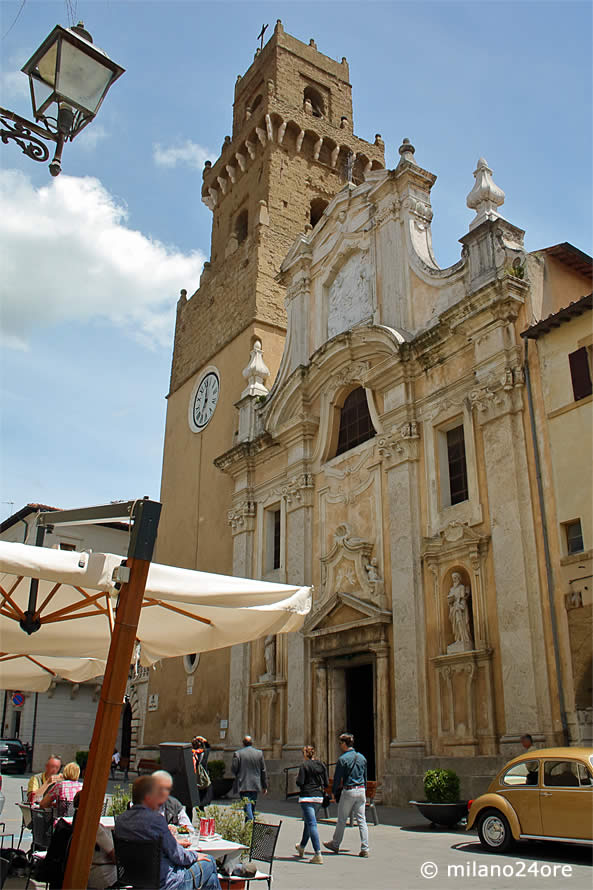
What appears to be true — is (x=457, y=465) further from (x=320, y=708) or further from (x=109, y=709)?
(x=109, y=709)

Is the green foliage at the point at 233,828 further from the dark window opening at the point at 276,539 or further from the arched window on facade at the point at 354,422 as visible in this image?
the dark window opening at the point at 276,539

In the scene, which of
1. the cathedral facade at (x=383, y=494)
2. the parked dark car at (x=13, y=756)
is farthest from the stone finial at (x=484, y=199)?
the parked dark car at (x=13, y=756)

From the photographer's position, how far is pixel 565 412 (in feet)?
40.0

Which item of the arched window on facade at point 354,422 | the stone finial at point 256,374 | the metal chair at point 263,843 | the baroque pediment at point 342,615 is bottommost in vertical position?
the metal chair at point 263,843

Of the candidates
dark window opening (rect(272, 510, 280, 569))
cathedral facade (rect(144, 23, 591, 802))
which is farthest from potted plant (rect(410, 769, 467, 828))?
dark window opening (rect(272, 510, 280, 569))

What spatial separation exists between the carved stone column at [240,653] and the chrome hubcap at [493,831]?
10.3 m

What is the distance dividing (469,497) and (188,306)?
18.6 m

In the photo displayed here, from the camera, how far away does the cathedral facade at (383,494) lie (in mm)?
12359

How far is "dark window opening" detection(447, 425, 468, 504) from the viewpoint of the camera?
14.3 meters

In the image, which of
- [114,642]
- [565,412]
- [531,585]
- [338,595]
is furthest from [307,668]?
[114,642]

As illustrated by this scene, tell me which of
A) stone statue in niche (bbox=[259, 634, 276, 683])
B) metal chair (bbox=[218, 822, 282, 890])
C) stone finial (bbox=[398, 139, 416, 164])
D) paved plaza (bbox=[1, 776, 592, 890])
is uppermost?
stone finial (bbox=[398, 139, 416, 164])

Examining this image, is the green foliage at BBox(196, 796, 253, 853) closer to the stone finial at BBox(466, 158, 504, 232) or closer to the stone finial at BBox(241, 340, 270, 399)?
the stone finial at BBox(466, 158, 504, 232)

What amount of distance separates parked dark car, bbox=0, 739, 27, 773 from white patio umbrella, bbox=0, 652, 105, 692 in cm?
1929

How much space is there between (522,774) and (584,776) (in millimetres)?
821
